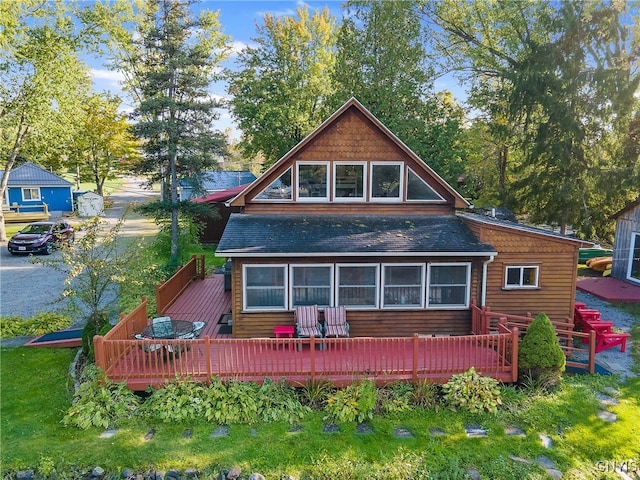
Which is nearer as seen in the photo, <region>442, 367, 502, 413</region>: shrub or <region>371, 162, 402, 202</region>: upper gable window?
<region>442, 367, 502, 413</region>: shrub

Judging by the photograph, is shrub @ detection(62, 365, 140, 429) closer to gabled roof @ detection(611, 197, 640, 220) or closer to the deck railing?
the deck railing

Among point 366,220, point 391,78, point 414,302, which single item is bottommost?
point 414,302

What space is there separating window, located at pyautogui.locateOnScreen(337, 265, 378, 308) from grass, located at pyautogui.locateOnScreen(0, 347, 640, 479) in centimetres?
358

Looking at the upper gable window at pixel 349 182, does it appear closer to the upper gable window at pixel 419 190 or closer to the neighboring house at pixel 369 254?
the neighboring house at pixel 369 254

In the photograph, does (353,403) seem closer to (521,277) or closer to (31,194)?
(521,277)

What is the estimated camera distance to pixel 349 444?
24.3 feet

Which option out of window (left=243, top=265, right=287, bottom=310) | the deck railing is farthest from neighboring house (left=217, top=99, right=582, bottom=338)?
the deck railing

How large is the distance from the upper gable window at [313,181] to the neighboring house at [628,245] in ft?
45.0

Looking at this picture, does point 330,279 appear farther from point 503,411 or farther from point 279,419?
point 503,411

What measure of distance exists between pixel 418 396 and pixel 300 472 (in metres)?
3.04

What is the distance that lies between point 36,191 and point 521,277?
126ft

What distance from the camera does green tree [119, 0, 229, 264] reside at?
18.4 meters

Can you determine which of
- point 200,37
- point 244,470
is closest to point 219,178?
point 200,37

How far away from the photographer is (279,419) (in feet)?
26.4
